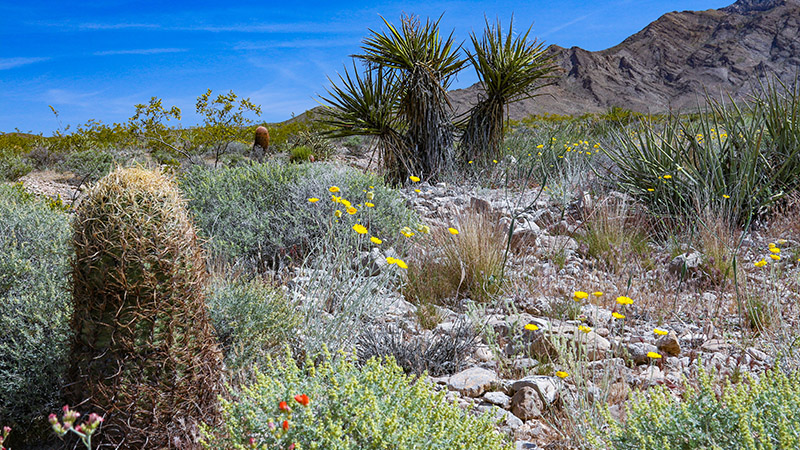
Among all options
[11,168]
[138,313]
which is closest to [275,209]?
[138,313]

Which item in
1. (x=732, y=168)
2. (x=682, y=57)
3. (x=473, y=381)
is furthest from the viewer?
(x=682, y=57)

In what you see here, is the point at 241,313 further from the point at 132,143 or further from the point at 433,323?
the point at 132,143

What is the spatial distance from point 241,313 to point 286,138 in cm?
1891

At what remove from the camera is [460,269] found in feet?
13.3

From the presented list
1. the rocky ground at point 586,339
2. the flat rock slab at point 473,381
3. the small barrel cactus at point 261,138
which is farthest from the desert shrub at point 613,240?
the small barrel cactus at point 261,138

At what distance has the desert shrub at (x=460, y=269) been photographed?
392 cm

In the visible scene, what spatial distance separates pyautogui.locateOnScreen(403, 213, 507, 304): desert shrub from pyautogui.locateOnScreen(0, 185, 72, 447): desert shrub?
2.25 metres

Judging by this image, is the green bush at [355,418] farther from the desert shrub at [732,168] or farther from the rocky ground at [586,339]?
the desert shrub at [732,168]

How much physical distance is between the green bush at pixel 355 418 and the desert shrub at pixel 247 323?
89 cm

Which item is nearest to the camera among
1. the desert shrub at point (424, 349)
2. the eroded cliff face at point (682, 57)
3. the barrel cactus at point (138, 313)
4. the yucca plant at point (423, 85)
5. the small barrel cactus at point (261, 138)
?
the barrel cactus at point (138, 313)

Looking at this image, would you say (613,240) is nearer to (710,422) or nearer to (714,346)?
(714,346)

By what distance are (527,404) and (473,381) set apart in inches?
13.0

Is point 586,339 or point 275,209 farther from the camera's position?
point 275,209

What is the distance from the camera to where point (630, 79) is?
70.5m
